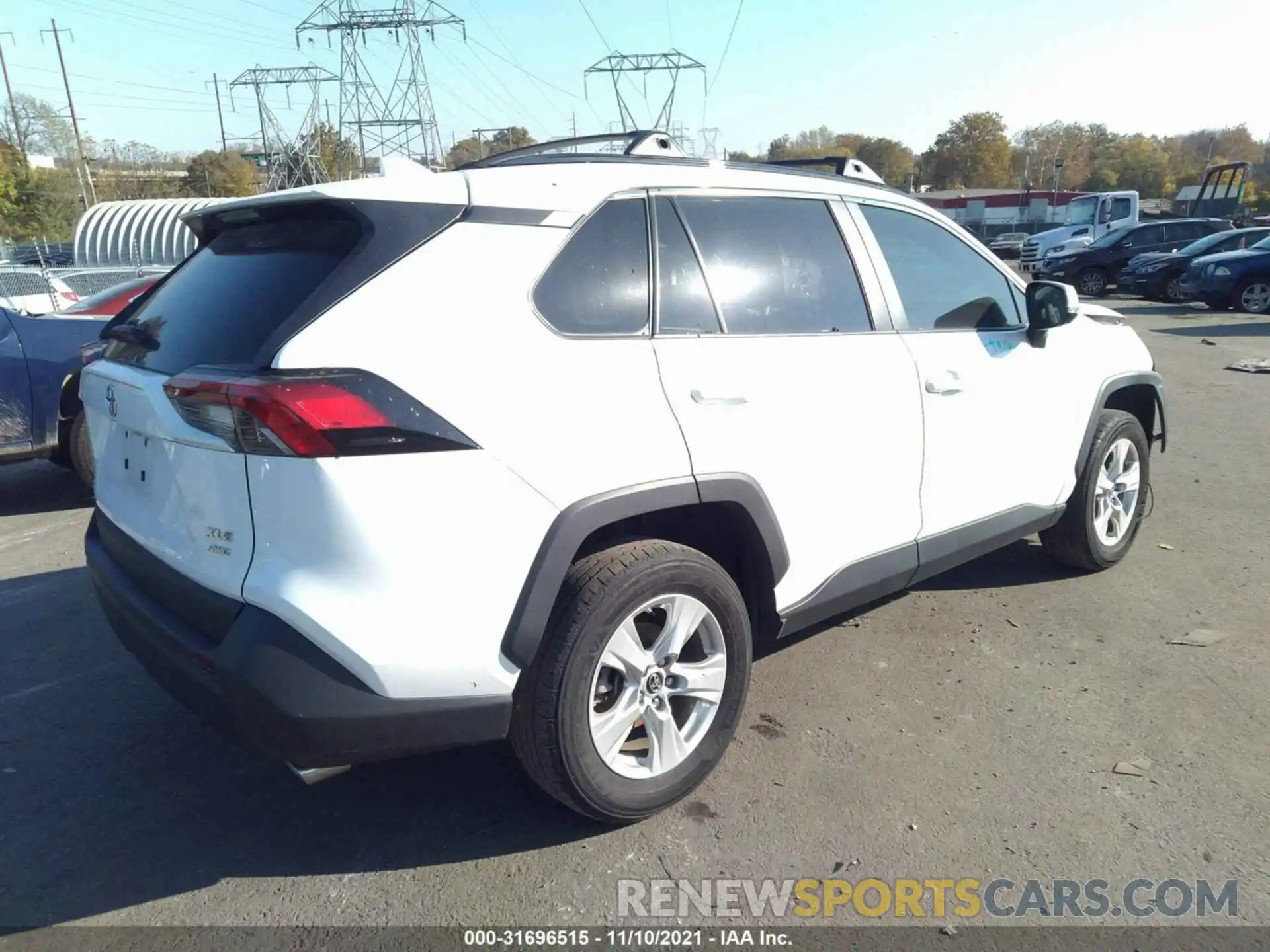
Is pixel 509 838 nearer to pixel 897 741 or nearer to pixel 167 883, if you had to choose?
pixel 167 883

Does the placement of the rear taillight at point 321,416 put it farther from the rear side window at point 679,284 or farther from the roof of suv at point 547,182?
the rear side window at point 679,284

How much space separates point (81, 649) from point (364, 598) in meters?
2.63

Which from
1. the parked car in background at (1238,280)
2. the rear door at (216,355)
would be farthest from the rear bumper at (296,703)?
the parked car in background at (1238,280)

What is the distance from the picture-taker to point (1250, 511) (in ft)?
18.1

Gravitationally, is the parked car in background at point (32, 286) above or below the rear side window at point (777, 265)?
below

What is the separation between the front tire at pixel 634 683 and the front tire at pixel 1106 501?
7.76 ft

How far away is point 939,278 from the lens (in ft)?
12.0

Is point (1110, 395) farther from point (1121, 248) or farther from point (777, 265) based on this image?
point (1121, 248)

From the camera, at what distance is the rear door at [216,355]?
7.11 ft

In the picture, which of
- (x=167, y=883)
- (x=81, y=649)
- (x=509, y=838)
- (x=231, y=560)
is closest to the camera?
(x=231, y=560)

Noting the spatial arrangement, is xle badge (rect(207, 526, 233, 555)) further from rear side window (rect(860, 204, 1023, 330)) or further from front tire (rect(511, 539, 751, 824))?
rear side window (rect(860, 204, 1023, 330))

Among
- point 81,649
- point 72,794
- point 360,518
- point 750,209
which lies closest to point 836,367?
point 750,209

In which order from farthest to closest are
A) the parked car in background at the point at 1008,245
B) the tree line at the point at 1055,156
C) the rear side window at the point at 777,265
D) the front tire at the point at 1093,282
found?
the tree line at the point at 1055,156, the parked car in background at the point at 1008,245, the front tire at the point at 1093,282, the rear side window at the point at 777,265

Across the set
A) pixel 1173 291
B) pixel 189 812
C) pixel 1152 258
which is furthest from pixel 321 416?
pixel 1152 258
